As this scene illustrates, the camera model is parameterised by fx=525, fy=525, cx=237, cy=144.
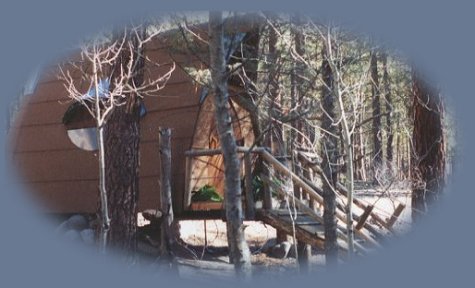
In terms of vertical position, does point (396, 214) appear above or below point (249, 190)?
below

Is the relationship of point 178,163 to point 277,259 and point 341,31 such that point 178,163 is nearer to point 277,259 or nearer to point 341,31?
point 277,259

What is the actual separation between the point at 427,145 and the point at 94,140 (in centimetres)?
697

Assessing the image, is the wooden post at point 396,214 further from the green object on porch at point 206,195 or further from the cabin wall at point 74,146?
the cabin wall at point 74,146

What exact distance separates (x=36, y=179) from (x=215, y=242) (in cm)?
442

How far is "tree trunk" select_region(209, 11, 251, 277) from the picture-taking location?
475 centimetres

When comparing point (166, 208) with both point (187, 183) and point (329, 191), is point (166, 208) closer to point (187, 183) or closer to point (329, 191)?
point (329, 191)

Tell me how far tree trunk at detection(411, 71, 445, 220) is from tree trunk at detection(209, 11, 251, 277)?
12.7 feet

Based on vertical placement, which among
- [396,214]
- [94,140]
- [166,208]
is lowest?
[396,214]

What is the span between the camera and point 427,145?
7.78 metres

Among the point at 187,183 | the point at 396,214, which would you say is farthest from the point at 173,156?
the point at 396,214

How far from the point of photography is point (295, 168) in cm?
1006

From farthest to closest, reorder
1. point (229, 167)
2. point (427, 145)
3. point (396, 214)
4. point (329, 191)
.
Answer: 1. point (396, 214)
2. point (427, 145)
3. point (329, 191)
4. point (229, 167)

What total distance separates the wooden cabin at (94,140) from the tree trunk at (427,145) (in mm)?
3729

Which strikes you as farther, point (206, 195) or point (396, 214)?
point (206, 195)
